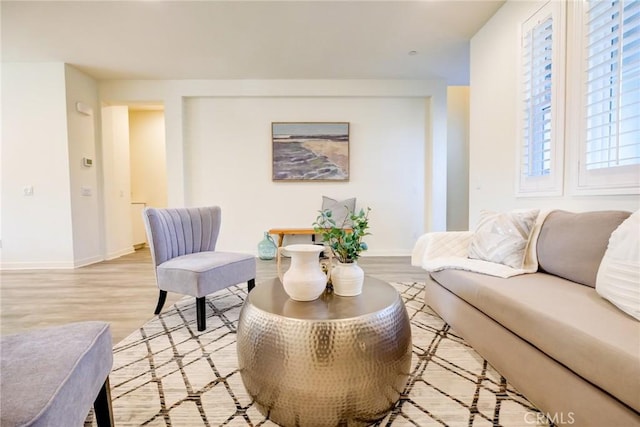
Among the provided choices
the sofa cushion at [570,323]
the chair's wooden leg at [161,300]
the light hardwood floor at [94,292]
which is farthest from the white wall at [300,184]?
the sofa cushion at [570,323]

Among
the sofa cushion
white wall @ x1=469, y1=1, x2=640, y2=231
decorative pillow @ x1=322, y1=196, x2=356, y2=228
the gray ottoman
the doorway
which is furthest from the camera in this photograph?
the doorway

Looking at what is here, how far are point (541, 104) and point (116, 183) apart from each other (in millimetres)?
5715

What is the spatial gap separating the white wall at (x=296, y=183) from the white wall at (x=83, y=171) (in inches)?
52.3

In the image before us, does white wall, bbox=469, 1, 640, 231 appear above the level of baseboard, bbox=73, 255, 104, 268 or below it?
above

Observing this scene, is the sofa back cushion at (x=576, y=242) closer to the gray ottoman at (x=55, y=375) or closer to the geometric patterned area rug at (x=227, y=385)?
the geometric patterned area rug at (x=227, y=385)

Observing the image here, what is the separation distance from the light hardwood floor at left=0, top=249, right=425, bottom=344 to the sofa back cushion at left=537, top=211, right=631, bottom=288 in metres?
1.59

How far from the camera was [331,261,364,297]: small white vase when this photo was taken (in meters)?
1.39

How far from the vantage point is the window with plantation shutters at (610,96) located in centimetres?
164

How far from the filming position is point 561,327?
1096mm

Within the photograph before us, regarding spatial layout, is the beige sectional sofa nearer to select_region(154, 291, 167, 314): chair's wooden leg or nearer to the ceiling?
select_region(154, 291, 167, 314): chair's wooden leg

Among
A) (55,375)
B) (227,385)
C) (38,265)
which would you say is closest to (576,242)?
(227,385)

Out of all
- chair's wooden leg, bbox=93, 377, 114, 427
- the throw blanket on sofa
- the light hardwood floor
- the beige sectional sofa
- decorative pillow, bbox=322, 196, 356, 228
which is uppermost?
decorative pillow, bbox=322, 196, 356, 228

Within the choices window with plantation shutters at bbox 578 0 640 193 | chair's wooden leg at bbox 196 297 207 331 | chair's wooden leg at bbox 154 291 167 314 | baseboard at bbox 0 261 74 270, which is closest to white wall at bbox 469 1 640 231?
window with plantation shutters at bbox 578 0 640 193

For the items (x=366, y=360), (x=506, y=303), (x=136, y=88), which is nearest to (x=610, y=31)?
(x=506, y=303)
